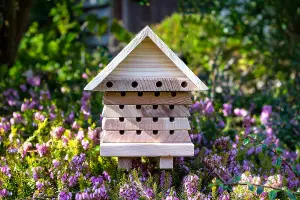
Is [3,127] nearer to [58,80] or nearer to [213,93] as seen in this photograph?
[58,80]

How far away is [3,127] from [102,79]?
3.74 ft

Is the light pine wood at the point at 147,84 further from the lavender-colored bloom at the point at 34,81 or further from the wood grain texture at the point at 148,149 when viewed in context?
the lavender-colored bloom at the point at 34,81

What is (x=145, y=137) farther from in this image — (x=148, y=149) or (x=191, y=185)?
(x=191, y=185)

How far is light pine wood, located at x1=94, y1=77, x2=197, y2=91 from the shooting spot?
103 inches

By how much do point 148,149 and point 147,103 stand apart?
25 centimetres

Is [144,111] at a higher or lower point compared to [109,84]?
lower

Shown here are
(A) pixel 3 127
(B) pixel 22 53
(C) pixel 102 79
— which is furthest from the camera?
(B) pixel 22 53

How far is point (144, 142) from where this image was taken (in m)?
2.69

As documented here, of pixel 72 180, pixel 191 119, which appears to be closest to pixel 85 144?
pixel 72 180

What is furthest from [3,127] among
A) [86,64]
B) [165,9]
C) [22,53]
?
[165,9]

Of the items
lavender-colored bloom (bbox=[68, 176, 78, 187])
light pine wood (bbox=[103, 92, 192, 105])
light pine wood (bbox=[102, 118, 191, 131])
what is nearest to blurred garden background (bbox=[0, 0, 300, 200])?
lavender-colored bloom (bbox=[68, 176, 78, 187])

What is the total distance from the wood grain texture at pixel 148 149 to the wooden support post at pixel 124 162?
10cm

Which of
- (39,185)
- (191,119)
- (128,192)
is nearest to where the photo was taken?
(128,192)

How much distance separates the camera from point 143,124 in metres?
2.68
